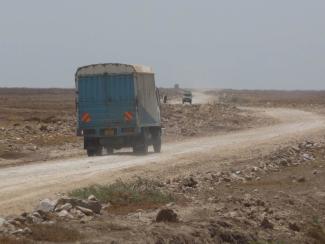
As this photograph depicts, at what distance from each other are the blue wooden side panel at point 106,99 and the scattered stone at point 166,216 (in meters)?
14.0

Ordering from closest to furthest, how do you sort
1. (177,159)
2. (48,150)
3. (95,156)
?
(177,159) < (95,156) < (48,150)

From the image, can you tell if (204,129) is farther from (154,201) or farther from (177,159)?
(154,201)

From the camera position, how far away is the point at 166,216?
477 inches

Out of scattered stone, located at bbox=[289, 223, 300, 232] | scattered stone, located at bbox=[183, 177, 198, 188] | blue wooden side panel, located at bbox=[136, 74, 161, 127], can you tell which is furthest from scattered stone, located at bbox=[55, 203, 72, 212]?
blue wooden side panel, located at bbox=[136, 74, 161, 127]

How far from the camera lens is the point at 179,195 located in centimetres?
1602

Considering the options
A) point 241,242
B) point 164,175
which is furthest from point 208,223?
point 164,175

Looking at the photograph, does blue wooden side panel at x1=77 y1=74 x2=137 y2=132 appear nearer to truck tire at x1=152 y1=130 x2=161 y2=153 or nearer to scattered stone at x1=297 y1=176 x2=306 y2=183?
truck tire at x1=152 y1=130 x2=161 y2=153

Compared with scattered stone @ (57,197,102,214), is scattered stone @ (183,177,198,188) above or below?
below

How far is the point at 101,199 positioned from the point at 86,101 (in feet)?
41.5

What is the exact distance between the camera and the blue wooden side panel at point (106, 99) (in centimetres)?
2616

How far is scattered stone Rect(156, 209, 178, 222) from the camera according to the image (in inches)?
475

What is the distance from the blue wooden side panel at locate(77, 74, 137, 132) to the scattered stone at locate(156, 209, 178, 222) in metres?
14.0

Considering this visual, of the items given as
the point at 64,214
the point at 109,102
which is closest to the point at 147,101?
the point at 109,102

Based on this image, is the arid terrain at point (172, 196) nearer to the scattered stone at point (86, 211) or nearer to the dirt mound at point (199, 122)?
the scattered stone at point (86, 211)
